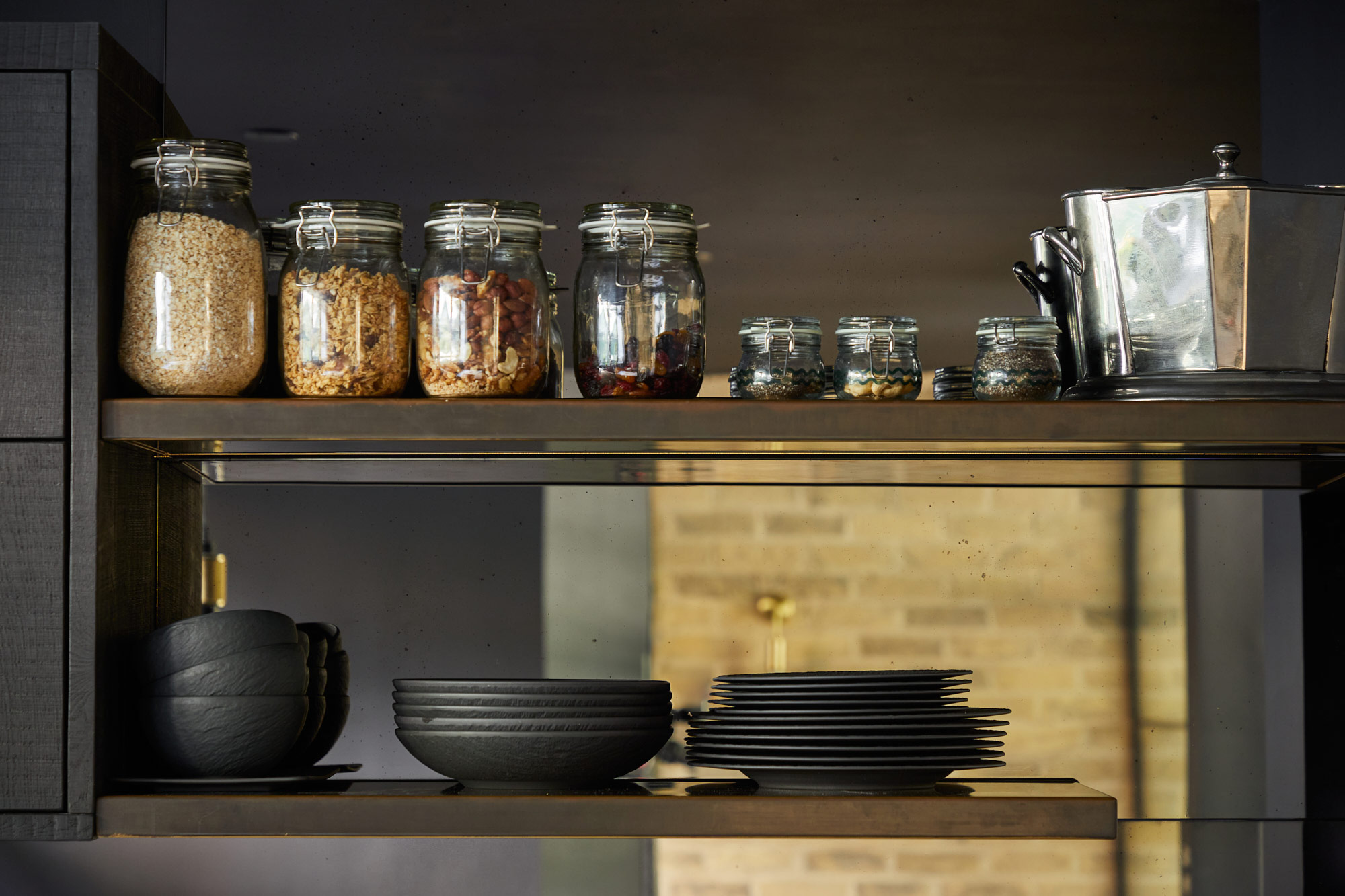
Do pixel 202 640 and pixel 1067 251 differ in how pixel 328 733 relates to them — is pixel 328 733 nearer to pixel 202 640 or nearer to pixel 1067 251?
pixel 202 640

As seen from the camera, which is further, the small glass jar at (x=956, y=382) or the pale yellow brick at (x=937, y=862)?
the pale yellow brick at (x=937, y=862)

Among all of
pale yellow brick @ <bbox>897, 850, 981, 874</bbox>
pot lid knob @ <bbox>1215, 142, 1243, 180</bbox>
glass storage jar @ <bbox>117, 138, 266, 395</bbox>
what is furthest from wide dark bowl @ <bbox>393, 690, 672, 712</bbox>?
pot lid knob @ <bbox>1215, 142, 1243, 180</bbox>

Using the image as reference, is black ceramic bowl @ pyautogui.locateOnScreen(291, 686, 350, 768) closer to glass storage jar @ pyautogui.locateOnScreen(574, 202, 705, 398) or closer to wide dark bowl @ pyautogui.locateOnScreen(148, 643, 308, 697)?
wide dark bowl @ pyautogui.locateOnScreen(148, 643, 308, 697)

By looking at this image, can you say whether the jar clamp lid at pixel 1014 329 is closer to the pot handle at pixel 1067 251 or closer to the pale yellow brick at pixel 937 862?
the pot handle at pixel 1067 251

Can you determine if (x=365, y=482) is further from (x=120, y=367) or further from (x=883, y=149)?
(x=883, y=149)

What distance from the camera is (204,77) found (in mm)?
1667

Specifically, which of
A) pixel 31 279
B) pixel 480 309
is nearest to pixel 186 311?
pixel 31 279

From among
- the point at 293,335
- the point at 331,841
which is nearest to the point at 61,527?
the point at 293,335

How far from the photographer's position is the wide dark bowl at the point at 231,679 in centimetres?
124

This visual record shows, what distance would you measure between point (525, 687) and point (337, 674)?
0.29 meters

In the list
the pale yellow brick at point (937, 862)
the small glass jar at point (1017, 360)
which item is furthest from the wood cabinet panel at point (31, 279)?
the pale yellow brick at point (937, 862)

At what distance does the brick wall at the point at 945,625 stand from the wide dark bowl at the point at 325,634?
1.32 ft

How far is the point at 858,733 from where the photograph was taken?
1.26m

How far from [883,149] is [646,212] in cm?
52
